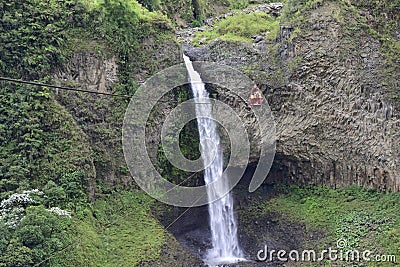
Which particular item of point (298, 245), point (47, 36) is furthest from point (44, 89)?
point (298, 245)

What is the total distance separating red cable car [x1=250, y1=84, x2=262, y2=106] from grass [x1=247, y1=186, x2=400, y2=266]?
3494 millimetres

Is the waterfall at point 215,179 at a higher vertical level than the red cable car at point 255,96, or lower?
lower

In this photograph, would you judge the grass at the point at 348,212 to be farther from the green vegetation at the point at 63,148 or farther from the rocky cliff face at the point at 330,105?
the green vegetation at the point at 63,148

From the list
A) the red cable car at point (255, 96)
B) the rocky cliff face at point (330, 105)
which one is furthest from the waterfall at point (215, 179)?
the red cable car at point (255, 96)

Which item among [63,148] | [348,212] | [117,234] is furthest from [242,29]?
[117,234]

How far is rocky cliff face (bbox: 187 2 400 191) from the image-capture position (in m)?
16.0

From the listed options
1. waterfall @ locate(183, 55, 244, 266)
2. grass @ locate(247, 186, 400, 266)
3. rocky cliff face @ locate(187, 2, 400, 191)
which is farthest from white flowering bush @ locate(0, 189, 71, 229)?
grass @ locate(247, 186, 400, 266)

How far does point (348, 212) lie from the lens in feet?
51.7

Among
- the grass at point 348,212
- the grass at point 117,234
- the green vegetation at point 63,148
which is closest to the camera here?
the green vegetation at point 63,148

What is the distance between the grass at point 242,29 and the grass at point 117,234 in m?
7.91

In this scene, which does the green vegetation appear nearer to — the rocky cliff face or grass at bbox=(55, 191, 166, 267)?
grass at bbox=(55, 191, 166, 267)

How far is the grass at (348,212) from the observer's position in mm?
14164

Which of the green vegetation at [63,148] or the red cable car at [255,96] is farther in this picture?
the red cable car at [255,96]

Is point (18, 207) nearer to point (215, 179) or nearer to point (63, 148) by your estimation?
point (63, 148)
